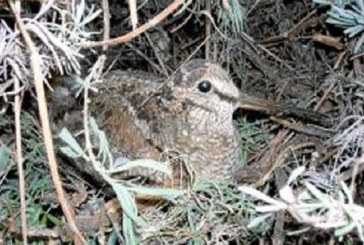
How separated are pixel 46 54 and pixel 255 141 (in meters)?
1.07

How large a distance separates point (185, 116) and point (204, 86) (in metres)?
0.17

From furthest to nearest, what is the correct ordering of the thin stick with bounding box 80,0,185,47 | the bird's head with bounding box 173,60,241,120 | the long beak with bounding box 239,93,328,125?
the long beak with bounding box 239,93,328,125
the bird's head with bounding box 173,60,241,120
the thin stick with bounding box 80,0,185,47

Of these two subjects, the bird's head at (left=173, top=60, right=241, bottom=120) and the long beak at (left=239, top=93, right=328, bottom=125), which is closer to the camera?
the bird's head at (left=173, top=60, right=241, bottom=120)

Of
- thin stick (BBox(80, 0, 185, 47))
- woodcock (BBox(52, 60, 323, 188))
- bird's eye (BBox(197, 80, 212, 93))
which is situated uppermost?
thin stick (BBox(80, 0, 185, 47))

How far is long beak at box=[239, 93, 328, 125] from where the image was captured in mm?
2275

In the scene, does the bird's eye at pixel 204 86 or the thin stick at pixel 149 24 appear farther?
the bird's eye at pixel 204 86

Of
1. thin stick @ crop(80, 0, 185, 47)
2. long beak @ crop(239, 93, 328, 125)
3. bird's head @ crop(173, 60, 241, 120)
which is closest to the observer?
thin stick @ crop(80, 0, 185, 47)

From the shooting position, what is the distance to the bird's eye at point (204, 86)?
2145 mm

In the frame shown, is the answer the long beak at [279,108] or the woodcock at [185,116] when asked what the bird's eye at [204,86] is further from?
the long beak at [279,108]

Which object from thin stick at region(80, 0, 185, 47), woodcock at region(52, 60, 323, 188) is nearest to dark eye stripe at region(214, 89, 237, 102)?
woodcock at region(52, 60, 323, 188)

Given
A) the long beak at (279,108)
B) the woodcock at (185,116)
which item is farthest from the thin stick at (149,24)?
the long beak at (279,108)

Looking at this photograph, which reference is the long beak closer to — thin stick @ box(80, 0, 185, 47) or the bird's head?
the bird's head

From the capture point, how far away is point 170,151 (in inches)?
88.7

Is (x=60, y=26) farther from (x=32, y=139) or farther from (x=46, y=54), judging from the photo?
(x=32, y=139)
